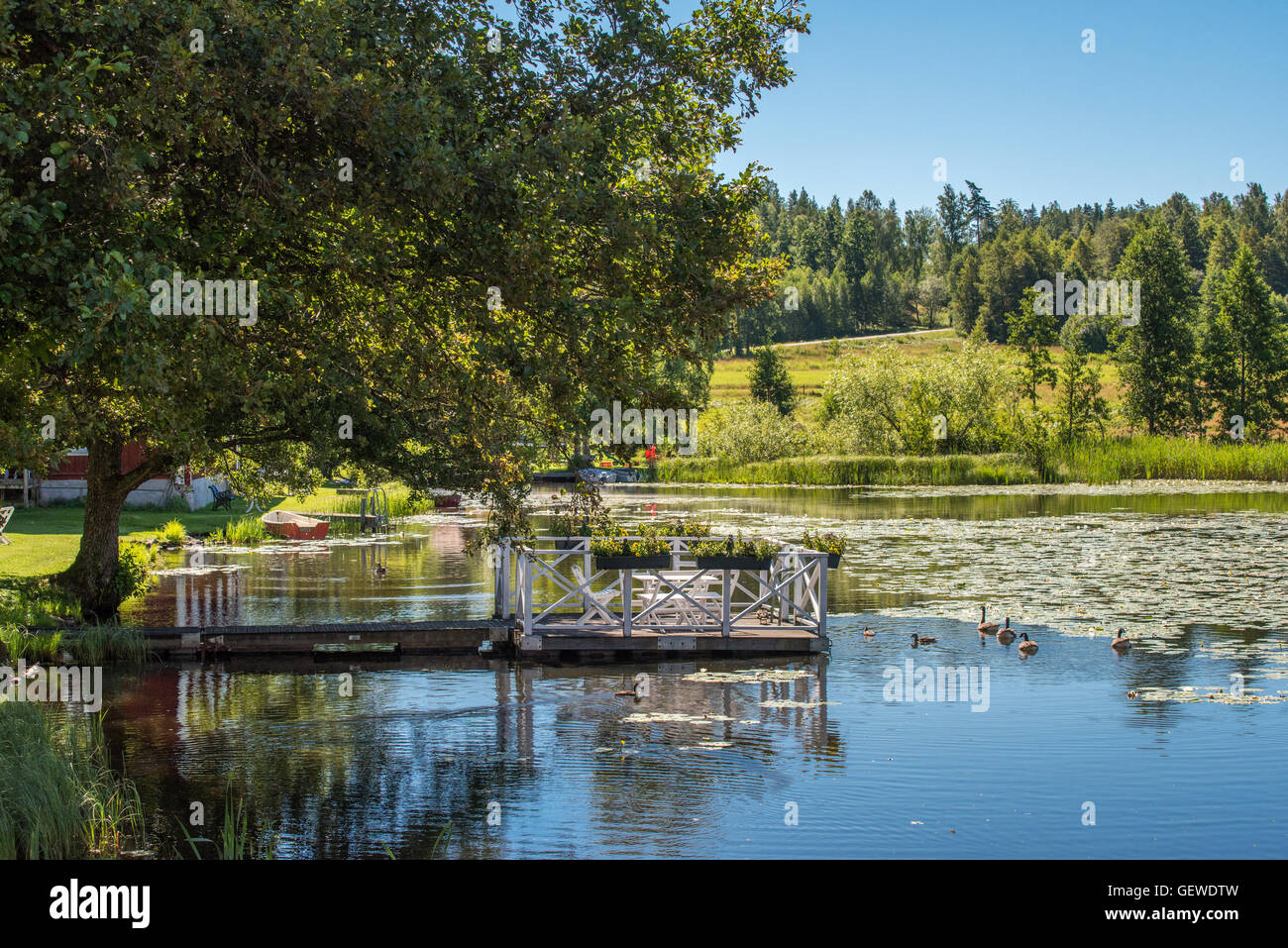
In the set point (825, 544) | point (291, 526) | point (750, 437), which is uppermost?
point (750, 437)

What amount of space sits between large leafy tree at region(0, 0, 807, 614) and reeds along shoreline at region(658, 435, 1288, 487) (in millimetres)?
54324

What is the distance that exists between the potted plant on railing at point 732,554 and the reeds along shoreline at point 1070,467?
49048 mm

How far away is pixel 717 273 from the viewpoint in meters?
14.9

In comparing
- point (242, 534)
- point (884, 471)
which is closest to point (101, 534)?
point (242, 534)

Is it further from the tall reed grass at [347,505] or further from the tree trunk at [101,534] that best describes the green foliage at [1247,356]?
the tree trunk at [101,534]

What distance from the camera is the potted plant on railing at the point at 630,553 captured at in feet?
64.0

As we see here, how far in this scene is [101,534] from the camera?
22.2 meters

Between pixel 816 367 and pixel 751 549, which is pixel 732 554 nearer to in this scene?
pixel 751 549

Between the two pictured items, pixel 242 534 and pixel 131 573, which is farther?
pixel 242 534

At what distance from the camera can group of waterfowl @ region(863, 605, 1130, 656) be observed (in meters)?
20.0

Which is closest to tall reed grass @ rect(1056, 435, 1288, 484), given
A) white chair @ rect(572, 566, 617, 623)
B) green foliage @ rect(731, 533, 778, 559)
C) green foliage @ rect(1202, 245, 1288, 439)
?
green foliage @ rect(1202, 245, 1288, 439)

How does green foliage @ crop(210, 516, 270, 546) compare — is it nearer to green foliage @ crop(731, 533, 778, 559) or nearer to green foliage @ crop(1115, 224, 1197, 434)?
green foliage @ crop(731, 533, 778, 559)

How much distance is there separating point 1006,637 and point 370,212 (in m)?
14.3

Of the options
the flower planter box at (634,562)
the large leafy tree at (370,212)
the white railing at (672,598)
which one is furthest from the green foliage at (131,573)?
the flower planter box at (634,562)
